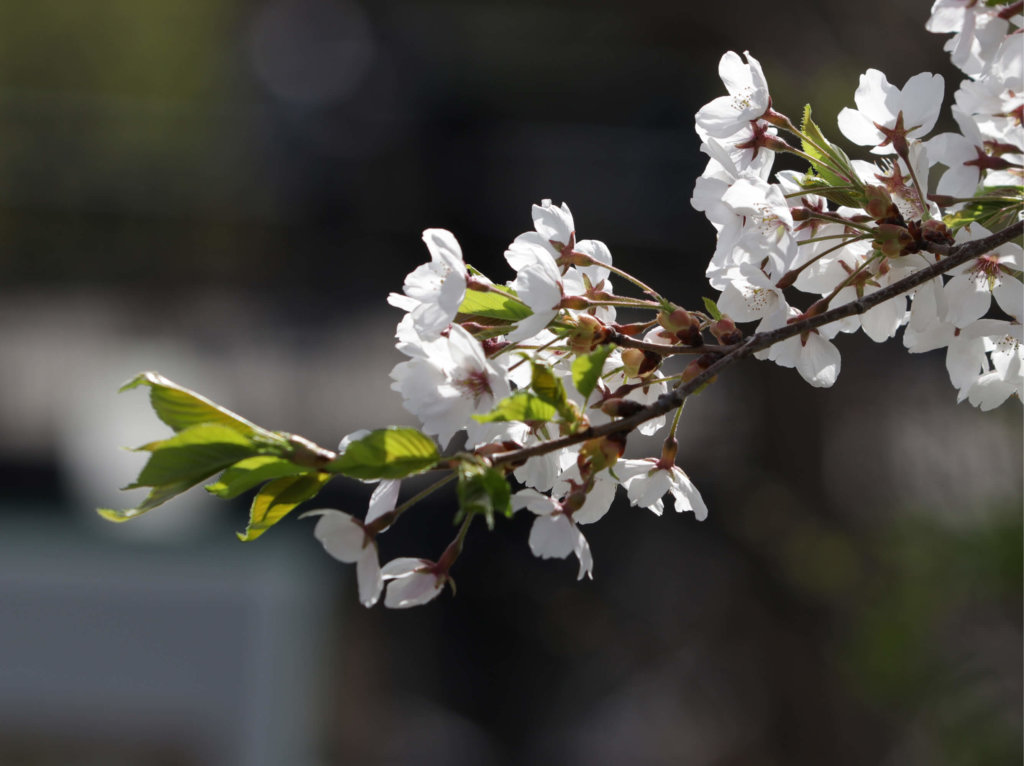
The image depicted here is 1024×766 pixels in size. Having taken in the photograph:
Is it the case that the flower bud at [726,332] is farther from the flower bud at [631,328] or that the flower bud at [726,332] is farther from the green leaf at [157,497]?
the green leaf at [157,497]

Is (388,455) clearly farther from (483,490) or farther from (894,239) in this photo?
(894,239)

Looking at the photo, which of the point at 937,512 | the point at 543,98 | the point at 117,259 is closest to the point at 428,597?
the point at 937,512

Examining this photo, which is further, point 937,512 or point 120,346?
point 120,346

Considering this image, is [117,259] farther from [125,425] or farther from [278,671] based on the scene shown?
[278,671]

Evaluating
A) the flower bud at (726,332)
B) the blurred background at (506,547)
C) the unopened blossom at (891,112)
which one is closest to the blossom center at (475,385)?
the flower bud at (726,332)

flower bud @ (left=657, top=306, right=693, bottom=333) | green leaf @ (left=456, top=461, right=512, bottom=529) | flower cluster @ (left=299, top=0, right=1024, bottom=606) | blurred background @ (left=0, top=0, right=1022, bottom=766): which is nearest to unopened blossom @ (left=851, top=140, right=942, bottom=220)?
flower cluster @ (left=299, top=0, right=1024, bottom=606)

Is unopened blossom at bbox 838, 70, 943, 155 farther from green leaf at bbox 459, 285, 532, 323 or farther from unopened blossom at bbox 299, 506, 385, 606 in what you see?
unopened blossom at bbox 299, 506, 385, 606
